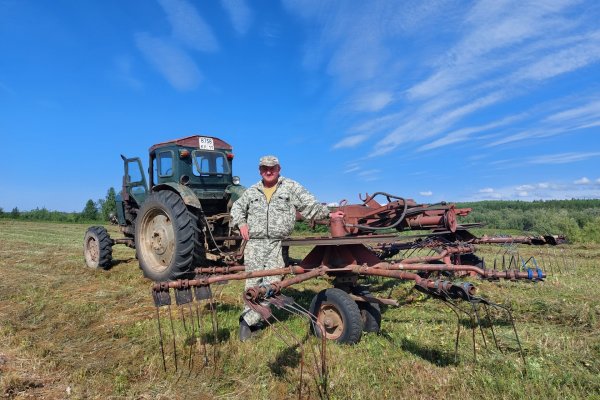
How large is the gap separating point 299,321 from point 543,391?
8.37 feet

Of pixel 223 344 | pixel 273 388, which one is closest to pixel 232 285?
pixel 223 344

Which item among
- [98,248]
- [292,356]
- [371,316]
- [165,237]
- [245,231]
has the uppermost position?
[245,231]

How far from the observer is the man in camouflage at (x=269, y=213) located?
428cm

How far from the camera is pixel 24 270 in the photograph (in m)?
8.22

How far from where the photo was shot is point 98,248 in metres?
8.50

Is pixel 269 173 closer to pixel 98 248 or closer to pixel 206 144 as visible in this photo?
pixel 206 144

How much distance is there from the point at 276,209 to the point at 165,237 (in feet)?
12.1

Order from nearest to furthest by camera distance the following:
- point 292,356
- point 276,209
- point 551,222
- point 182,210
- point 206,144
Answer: point 292,356
point 276,209
point 182,210
point 206,144
point 551,222

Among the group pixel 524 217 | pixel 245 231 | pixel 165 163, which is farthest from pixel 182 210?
pixel 524 217

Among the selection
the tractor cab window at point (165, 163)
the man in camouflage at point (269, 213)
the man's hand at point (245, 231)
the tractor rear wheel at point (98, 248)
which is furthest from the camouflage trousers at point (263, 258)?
the tractor rear wheel at point (98, 248)

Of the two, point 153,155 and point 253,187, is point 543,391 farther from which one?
point 153,155

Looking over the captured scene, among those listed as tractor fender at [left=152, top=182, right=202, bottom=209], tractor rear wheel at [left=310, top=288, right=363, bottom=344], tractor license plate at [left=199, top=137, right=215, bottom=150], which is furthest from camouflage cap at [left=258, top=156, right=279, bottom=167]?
tractor license plate at [left=199, top=137, right=215, bottom=150]

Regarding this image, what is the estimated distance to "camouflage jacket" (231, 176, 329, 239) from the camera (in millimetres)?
4281

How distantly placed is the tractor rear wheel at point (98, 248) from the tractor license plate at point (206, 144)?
314 cm
